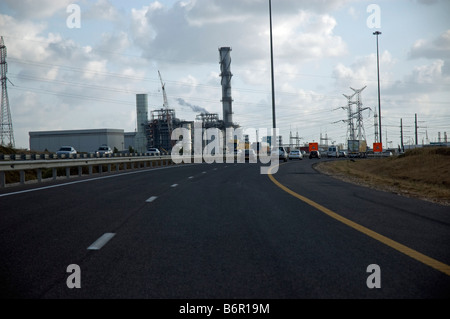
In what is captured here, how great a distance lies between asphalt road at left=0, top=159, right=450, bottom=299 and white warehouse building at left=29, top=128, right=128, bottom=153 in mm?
136713

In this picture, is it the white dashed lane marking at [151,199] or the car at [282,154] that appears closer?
the white dashed lane marking at [151,199]

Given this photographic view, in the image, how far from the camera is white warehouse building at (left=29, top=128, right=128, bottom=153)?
147375 millimetres

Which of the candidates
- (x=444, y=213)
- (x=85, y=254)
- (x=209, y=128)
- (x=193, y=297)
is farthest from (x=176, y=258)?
(x=209, y=128)

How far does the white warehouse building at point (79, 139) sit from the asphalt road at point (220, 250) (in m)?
137

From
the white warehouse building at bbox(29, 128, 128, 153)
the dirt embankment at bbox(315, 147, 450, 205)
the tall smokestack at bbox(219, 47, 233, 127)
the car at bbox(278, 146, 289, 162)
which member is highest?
the tall smokestack at bbox(219, 47, 233, 127)

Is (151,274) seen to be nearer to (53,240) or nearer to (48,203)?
(53,240)

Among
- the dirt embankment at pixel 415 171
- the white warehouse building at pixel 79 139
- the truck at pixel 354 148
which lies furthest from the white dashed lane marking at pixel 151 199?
the white warehouse building at pixel 79 139

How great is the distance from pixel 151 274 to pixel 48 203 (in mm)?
8180

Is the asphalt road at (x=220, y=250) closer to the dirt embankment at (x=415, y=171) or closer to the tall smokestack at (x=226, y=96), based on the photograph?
the dirt embankment at (x=415, y=171)

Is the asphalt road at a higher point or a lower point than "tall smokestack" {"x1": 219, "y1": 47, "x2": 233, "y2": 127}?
lower

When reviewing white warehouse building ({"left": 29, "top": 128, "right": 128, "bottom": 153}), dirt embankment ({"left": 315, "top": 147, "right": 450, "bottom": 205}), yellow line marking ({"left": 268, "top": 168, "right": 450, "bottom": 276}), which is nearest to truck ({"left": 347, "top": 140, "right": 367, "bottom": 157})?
dirt embankment ({"left": 315, "top": 147, "right": 450, "bottom": 205})

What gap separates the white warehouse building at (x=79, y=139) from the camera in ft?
484

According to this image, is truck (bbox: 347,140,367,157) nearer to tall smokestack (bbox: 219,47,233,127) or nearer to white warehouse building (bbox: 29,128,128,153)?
tall smokestack (bbox: 219,47,233,127)
